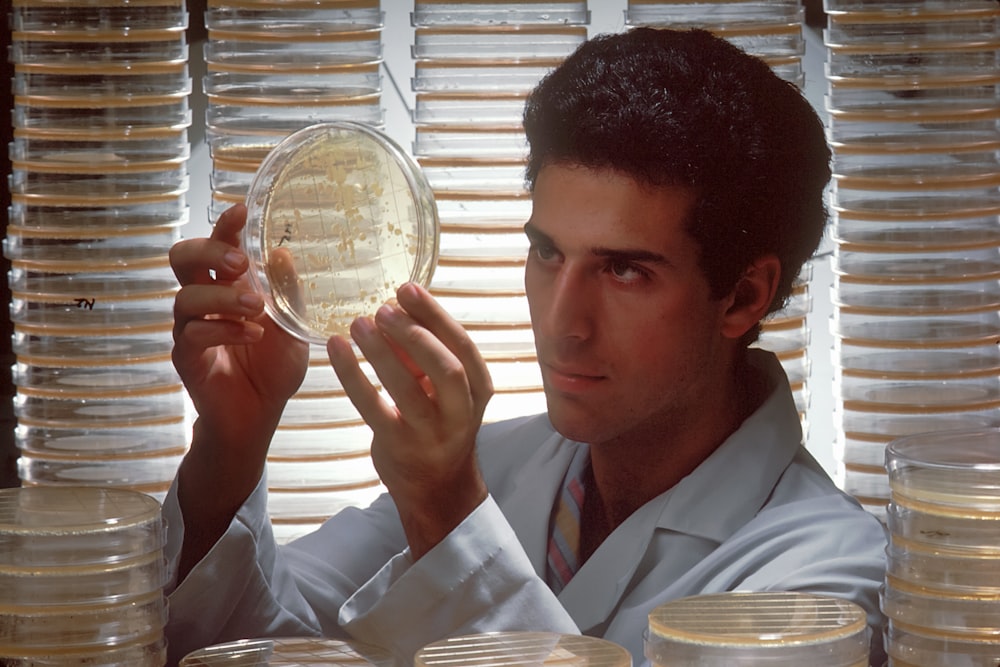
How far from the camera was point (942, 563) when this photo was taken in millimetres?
1747

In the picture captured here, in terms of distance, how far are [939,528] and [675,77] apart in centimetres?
94

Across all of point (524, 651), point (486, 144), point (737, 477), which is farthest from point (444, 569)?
point (486, 144)

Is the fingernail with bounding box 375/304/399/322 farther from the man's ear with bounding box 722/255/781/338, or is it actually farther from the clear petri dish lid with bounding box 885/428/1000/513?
the man's ear with bounding box 722/255/781/338

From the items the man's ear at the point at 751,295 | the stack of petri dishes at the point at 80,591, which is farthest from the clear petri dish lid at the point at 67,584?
the man's ear at the point at 751,295

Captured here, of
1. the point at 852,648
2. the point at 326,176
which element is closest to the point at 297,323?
the point at 326,176

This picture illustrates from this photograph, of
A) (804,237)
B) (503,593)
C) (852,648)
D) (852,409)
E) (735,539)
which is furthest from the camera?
(852,409)

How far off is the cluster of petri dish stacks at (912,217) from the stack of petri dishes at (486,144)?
595 mm

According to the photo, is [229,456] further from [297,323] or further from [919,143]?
[919,143]

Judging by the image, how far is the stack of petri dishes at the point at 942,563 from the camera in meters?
1.72

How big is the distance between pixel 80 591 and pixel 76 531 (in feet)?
0.27

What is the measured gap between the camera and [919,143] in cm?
267

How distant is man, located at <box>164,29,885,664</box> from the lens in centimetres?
202

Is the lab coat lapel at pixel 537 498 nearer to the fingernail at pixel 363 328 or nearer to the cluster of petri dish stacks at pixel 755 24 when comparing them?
the cluster of petri dish stacks at pixel 755 24

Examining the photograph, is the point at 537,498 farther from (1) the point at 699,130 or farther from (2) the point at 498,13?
(2) the point at 498,13
